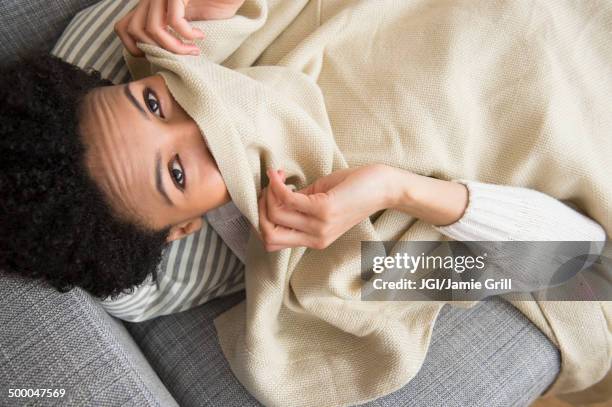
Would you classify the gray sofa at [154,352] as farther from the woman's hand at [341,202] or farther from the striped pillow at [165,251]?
the woman's hand at [341,202]

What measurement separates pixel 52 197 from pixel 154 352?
460 millimetres

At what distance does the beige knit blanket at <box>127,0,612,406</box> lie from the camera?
81 centimetres

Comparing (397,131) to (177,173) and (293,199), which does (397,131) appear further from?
(177,173)

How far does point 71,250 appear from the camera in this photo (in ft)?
2.08

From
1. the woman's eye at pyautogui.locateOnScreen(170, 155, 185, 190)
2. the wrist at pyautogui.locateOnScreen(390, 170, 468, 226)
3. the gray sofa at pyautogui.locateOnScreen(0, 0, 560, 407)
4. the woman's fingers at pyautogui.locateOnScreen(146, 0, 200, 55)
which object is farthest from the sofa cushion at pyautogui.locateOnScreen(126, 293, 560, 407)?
the woman's fingers at pyautogui.locateOnScreen(146, 0, 200, 55)

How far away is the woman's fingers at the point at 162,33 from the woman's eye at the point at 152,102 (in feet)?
0.29

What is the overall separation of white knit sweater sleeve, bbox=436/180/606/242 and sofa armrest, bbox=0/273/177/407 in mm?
563

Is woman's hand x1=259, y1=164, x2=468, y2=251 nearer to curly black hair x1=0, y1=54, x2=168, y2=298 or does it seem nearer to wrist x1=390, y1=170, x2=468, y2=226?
wrist x1=390, y1=170, x2=468, y2=226

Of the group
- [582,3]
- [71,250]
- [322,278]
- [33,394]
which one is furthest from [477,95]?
[33,394]

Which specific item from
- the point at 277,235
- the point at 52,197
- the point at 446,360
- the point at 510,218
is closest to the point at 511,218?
the point at 510,218

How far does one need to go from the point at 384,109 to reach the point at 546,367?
1.94 feet

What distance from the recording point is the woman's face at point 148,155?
24.4 inches

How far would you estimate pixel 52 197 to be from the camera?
59 centimetres

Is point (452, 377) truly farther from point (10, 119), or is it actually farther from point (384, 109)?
point (10, 119)
